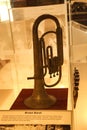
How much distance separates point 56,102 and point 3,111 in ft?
0.61

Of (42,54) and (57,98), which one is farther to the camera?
(57,98)

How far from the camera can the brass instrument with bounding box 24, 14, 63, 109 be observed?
0.67 meters

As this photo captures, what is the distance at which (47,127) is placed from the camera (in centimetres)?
64

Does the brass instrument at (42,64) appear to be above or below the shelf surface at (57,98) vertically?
above

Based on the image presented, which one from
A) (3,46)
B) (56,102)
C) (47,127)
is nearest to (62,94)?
(56,102)

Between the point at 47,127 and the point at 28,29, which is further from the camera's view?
the point at 28,29

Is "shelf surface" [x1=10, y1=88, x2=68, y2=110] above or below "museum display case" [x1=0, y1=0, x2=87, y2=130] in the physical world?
below

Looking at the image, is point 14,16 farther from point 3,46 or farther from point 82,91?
point 82,91

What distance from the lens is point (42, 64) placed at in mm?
677

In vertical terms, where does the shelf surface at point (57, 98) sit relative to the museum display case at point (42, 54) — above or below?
below

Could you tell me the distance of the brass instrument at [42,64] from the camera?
666 mm

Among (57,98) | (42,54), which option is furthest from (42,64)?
(57,98)

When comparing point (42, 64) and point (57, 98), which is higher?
point (42, 64)

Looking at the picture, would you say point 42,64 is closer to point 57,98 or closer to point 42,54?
point 42,54
